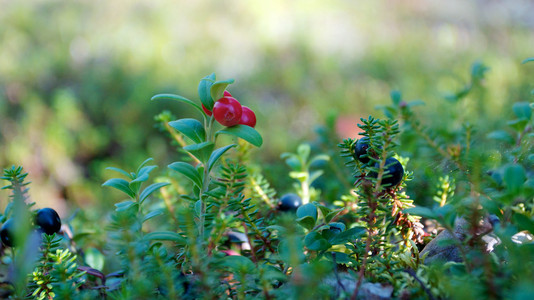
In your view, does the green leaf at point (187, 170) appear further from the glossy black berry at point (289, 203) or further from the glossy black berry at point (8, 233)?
the glossy black berry at point (8, 233)

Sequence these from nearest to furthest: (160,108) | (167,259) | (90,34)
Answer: (167,259) < (160,108) < (90,34)

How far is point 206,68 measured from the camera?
13.7 ft

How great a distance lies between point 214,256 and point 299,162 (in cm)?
56

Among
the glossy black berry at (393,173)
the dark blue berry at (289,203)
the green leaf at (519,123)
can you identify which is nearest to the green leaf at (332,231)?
the glossy black berry at (393,173)

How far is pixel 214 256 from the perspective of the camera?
2.48ft

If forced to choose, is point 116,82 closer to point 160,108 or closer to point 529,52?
point 160,108

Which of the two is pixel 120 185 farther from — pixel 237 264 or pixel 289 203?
pixel 289 203

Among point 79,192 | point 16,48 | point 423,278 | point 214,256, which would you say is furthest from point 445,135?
point 16,48

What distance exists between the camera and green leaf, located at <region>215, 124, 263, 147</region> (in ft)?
2.84

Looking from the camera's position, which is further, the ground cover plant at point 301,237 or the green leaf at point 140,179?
the green leaf at point 140,179

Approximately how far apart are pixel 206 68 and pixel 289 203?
327 cm

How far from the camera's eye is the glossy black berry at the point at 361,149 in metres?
0.83

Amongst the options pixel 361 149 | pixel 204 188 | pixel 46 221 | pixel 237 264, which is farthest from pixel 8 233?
pixel 361 149

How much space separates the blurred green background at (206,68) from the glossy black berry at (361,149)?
2.82ft
